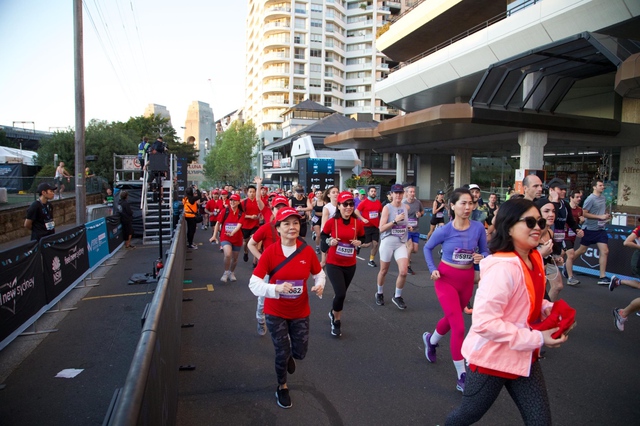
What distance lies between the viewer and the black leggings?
5.70 meters

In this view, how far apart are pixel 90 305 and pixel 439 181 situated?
105ft

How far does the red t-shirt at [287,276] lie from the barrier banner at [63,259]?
4.73 m

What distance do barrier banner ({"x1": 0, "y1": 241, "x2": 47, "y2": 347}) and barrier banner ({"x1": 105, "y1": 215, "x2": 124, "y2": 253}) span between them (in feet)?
20.5

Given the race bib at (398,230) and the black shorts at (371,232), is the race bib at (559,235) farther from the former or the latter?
the black shorts at (371,232)

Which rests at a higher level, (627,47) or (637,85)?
(627,47)

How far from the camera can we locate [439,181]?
119 feet

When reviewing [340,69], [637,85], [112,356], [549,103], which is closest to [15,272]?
[112,356]

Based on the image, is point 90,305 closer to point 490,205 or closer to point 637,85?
point 490,205

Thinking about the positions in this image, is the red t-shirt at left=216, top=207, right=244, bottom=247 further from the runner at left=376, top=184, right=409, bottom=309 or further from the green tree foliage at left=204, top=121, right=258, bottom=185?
the green tree foliage at left=204, top=121, right=258, bottom=185

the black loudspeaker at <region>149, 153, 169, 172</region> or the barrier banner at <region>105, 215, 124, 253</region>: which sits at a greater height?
the black loudspeaker at <region>149, 153, 169, 172</region>

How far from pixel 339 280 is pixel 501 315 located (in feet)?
11.5

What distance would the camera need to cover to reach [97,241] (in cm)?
1089

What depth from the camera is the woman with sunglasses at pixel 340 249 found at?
5742mm

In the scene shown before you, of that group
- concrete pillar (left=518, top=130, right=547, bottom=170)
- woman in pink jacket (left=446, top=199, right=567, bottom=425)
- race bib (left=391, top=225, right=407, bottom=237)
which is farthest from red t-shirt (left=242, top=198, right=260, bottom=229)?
concrete pillar (left=518, top=130, right=547, bottom=170)
